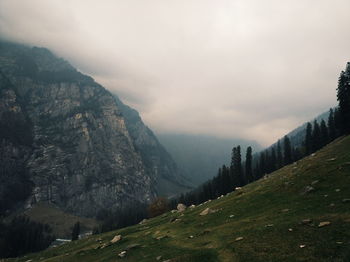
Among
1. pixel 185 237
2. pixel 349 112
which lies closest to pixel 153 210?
pixel 349 112

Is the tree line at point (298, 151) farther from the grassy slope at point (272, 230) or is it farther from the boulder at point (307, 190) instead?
the boulder at point (307, 190)

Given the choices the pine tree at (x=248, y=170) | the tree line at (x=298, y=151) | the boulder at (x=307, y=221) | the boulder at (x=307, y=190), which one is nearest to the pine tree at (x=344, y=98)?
the tree line at (x=298, y=151)

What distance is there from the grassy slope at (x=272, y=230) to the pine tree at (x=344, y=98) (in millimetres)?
52127

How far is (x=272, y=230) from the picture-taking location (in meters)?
39.0

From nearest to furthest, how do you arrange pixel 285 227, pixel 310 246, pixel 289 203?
pixel 310 246 → pixel 285 227 → pixel 289 203

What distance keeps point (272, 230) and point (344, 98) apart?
287 feet

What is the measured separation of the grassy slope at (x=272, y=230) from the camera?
32406mm

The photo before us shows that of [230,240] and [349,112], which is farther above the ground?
[349,112]

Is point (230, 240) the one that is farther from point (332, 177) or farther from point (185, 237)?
point (332, 177)

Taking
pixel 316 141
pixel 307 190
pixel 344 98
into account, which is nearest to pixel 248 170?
pixel 316 141

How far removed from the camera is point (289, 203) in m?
49.6

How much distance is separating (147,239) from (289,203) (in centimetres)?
2692

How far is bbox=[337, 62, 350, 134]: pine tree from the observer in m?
109

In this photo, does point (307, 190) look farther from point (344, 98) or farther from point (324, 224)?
point (344, 98)
